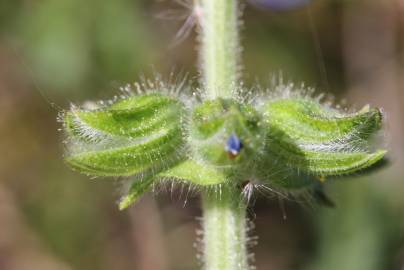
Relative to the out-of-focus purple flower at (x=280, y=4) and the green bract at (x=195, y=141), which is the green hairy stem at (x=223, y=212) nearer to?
the green bract at (x=195, y=141)

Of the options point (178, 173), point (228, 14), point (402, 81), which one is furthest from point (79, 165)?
point (402, 81)

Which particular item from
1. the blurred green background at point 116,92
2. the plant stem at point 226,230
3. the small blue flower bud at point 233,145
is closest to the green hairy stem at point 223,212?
the plant stem at point 226,230

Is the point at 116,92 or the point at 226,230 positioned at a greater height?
the point at 116,92

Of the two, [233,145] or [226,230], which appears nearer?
[233,145]

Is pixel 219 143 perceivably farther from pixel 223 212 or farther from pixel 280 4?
pixel 280 4

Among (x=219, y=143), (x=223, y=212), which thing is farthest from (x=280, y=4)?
(x=219, y=143)

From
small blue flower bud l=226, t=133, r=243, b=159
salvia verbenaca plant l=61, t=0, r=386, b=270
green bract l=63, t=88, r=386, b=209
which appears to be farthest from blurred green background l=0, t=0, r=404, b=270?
small blue flower bud l=226, t=133, r=243, b=159

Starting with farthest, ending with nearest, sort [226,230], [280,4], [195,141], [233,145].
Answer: [280,4], [226,230], [195,141], [233,145]

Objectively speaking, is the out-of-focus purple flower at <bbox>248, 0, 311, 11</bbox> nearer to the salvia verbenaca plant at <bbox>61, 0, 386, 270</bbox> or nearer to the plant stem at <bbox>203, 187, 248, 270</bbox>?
the salvia verbenaca plant at <bbox>61, 0, 386, 270</bbox>
